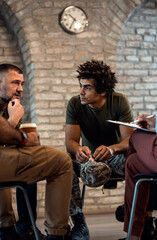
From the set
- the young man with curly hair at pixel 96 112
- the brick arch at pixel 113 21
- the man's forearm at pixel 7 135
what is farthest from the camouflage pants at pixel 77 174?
the brick arch at pixel 113 21

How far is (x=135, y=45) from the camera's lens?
15.1 feet

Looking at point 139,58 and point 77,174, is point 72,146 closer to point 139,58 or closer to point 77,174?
point 77,174

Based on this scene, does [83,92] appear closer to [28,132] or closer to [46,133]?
[28,132]

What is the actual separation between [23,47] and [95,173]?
247 cm

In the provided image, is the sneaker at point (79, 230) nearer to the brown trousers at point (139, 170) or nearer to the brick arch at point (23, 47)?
the brown trousers at point (139, 170)

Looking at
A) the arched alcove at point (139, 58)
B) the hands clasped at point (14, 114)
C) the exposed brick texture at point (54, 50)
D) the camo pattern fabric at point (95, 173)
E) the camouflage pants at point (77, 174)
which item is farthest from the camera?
the arched alcove at point (139, 58)

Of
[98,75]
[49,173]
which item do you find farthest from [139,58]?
[49,173]

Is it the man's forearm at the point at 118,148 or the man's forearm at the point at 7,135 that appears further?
the man's forearm at the point at 118,148

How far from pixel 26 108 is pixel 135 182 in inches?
102

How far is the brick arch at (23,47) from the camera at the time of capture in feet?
13.6

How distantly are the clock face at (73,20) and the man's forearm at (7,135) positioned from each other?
8.28 feet

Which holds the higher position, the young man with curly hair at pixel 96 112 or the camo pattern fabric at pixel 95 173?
the young man with curly hair at pixel 96 112

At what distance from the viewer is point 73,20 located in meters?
4.17

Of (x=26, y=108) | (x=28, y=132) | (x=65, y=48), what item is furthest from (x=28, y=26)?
(x=28, y=132)
